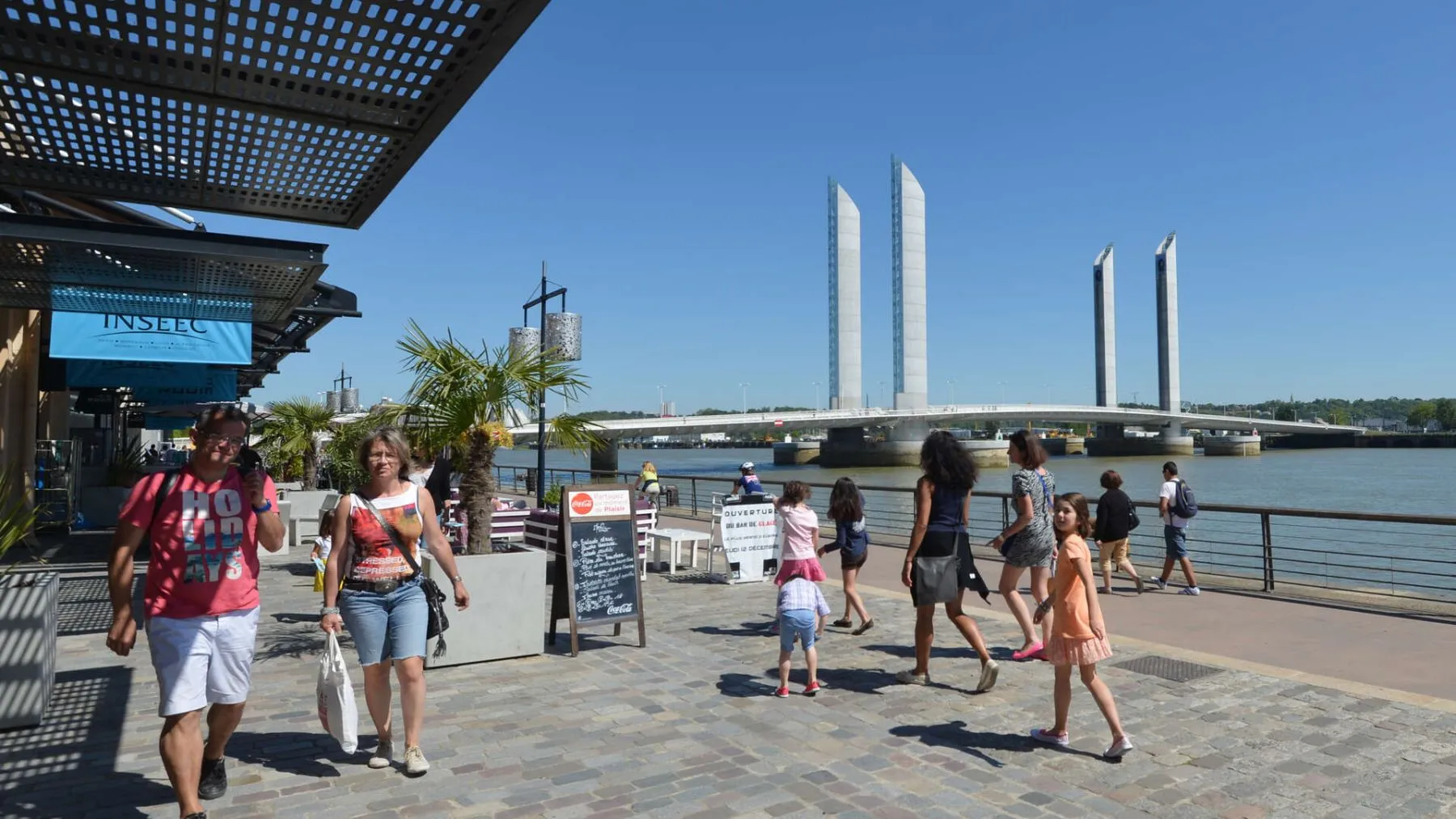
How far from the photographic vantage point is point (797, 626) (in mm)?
5574

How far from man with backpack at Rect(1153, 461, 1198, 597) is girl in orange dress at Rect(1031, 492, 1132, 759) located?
4914 millimetres

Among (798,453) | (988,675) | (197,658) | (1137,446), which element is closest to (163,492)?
(197,658)

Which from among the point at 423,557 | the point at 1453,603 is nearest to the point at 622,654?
the point at 423,557

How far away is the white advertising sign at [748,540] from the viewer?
1001 centimetres

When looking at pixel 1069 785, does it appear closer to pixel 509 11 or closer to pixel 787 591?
pixel 787 591

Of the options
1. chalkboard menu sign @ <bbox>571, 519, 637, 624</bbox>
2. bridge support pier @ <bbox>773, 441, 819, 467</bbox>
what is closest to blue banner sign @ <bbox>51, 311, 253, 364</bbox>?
chalkboard menu sign @ <bbox>571, 519, 637, 624</bbox>

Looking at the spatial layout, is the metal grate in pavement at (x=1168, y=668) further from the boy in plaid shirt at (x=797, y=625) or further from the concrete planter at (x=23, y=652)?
the concrete planter at (x=23, y=652)

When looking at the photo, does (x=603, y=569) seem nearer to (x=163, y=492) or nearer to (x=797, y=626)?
(x=797, y=626)

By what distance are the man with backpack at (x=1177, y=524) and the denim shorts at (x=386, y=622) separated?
740 cm

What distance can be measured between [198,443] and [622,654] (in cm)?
377

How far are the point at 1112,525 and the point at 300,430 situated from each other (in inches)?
630

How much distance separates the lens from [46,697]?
5020 millimetres

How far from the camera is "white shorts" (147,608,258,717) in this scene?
3.45m

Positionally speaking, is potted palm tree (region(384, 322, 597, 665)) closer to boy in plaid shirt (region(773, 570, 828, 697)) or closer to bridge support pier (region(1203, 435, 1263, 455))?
boy in plaid shirt (region(773, 570, 828, 697))
